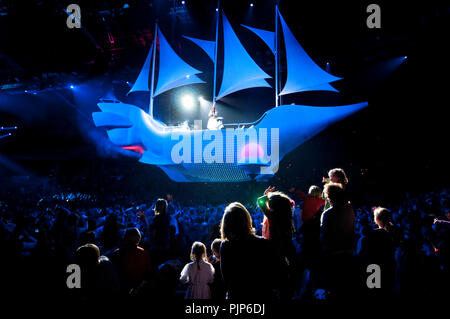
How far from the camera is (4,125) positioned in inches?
618

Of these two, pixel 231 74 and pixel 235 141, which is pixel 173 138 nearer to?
pixel 235 141

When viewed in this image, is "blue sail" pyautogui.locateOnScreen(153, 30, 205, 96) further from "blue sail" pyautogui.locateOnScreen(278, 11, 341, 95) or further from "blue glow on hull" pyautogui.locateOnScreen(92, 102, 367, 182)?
"blue sail" pyautogui.locateOnScreen(278, 11, 341, 95)

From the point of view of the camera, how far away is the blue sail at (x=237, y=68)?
32.3 feet

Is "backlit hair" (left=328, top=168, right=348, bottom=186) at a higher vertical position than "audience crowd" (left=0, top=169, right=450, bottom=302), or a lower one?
higher

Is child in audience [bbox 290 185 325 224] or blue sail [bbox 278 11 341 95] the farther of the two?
blue sail [bbox 278 11 341 95]

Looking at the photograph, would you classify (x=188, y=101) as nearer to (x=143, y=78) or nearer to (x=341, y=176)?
(x=143, y=78)

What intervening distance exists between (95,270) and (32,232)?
4.42 m

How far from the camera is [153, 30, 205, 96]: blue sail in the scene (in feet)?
35.1

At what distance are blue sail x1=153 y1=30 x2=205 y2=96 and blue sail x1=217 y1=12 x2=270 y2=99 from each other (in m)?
1.36

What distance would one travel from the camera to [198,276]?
2.66m

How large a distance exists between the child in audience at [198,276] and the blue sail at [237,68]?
8.28 metres

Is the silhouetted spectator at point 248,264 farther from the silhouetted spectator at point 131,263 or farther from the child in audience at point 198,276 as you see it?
the silhouetted spectator at point 131,263

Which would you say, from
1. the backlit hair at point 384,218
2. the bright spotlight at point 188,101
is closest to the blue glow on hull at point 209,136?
the bright spotlight at point 188,101

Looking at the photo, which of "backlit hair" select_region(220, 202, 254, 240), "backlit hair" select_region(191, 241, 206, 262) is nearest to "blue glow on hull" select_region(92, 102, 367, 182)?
"backlit hair" select_region(191, 241, 206, 262)
